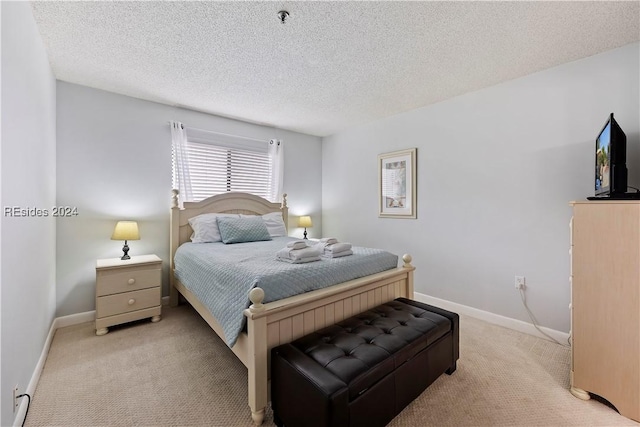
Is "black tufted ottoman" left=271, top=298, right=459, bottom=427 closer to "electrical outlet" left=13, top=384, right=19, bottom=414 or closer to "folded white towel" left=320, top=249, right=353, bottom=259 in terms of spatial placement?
"folded white towel" left=320, top=249, right=353, bottom=259

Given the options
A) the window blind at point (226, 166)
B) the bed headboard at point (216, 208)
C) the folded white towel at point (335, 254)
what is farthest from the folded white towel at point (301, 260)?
the window blind at point (226, 166)

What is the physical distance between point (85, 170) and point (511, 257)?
4.34 meters

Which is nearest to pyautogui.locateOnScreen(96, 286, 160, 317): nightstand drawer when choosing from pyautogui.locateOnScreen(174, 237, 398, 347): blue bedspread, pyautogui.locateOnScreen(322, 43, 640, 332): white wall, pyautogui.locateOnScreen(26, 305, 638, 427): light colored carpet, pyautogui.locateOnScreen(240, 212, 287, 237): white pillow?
pyautogui.locateOnScreen(26, 305, 638, 427): light colored carpet

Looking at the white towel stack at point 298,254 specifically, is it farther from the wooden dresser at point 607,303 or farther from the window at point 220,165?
the window at point 220,165

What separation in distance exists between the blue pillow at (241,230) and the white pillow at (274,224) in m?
0.28

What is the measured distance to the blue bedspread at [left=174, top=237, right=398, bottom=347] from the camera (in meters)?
1.67

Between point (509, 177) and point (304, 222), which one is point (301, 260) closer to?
point (509, 177)

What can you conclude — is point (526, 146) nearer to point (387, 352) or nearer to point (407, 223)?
point (407, 223)

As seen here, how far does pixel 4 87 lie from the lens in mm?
1319

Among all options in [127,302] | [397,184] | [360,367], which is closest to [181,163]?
[127,302]

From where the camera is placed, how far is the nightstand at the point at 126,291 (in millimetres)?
2510

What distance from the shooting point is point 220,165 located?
373 cm

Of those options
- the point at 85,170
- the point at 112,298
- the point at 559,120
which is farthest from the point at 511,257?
the point at 85,170

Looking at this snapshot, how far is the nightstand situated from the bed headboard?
49 cm
